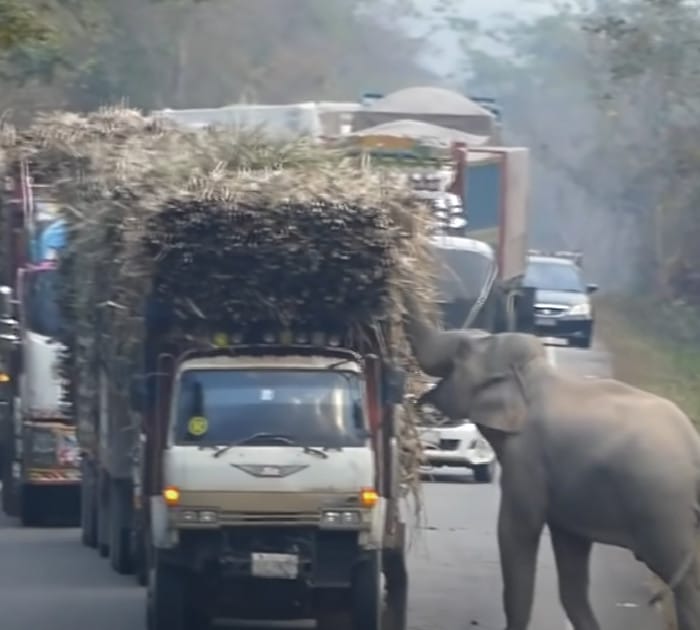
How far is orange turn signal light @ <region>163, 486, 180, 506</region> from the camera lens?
13.3 meters

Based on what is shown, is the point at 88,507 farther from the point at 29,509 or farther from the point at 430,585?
the point at 430,585

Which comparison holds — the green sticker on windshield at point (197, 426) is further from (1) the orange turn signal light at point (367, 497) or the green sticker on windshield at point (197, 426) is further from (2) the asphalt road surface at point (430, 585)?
(2) the asphalt road surface at point (430, 585)

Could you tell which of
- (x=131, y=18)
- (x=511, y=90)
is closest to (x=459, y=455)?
(x=131, y=18)

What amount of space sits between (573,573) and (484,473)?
10923 mm

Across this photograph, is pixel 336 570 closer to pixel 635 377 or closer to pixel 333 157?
pixel 333 157

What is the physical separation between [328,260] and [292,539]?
1.64 meters

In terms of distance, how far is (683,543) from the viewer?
1305cm

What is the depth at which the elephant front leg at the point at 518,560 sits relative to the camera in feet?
44.6

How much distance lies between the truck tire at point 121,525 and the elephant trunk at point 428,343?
3.58m

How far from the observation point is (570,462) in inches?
530

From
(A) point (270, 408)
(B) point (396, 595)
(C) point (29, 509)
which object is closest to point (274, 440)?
(A) point (270, 408)

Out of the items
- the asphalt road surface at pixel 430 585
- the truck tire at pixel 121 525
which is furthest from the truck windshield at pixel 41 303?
the truck tire at pixel 121 525

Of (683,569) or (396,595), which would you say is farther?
(396,595)

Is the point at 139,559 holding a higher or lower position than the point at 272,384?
lower
